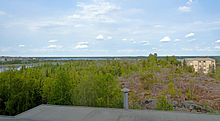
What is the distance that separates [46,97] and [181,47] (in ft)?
15.0

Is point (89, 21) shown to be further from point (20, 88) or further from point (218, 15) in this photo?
point (218, 15)

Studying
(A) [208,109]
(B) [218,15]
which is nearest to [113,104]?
(A) [208,109]

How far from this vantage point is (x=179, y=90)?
4285 mm

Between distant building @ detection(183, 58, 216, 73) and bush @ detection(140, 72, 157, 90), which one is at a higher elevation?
distant building @ detection(183, 58, 216, 73)

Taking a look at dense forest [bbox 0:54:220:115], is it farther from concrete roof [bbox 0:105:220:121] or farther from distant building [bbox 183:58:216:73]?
concrete roof [bbox 0:105:220:121]

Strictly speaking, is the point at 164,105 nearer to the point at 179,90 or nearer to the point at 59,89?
the point at 179,90

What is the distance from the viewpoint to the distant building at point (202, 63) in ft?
15.5

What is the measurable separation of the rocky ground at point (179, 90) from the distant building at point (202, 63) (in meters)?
0.22

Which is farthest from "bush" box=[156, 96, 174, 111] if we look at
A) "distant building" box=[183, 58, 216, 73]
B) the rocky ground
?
"distant building" box=[183, 58, 216, 73]

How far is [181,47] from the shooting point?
17.1 ft

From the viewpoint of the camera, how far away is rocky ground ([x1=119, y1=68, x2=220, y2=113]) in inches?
152

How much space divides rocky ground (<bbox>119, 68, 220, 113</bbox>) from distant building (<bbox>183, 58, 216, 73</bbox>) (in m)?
0.22

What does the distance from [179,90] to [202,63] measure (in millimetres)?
1339

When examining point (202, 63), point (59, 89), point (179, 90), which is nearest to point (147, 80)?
A: point (179, 90)
